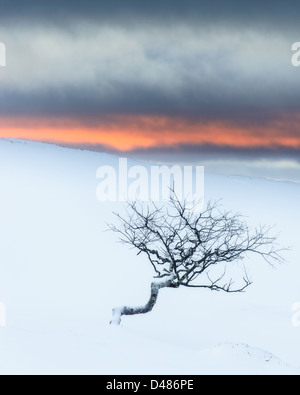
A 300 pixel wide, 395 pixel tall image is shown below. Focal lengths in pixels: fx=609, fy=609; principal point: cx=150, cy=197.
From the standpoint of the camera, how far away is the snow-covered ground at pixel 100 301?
11.9 meters

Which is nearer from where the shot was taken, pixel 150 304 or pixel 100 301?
pixel 150 304

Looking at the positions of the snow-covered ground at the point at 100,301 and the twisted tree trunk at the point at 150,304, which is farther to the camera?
the twisted tree trunk at the point at 150,304

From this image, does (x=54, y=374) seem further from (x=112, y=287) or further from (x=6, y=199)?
(x=6, y=199)

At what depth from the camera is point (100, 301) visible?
25828 mm

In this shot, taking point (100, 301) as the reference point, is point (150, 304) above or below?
above

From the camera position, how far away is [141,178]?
53656mm

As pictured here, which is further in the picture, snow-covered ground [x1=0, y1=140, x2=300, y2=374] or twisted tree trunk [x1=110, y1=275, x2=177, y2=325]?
twisted tree trunk [x1=110, y1=275, x2=177, y2=325]

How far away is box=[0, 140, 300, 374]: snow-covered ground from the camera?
11.9 meters
